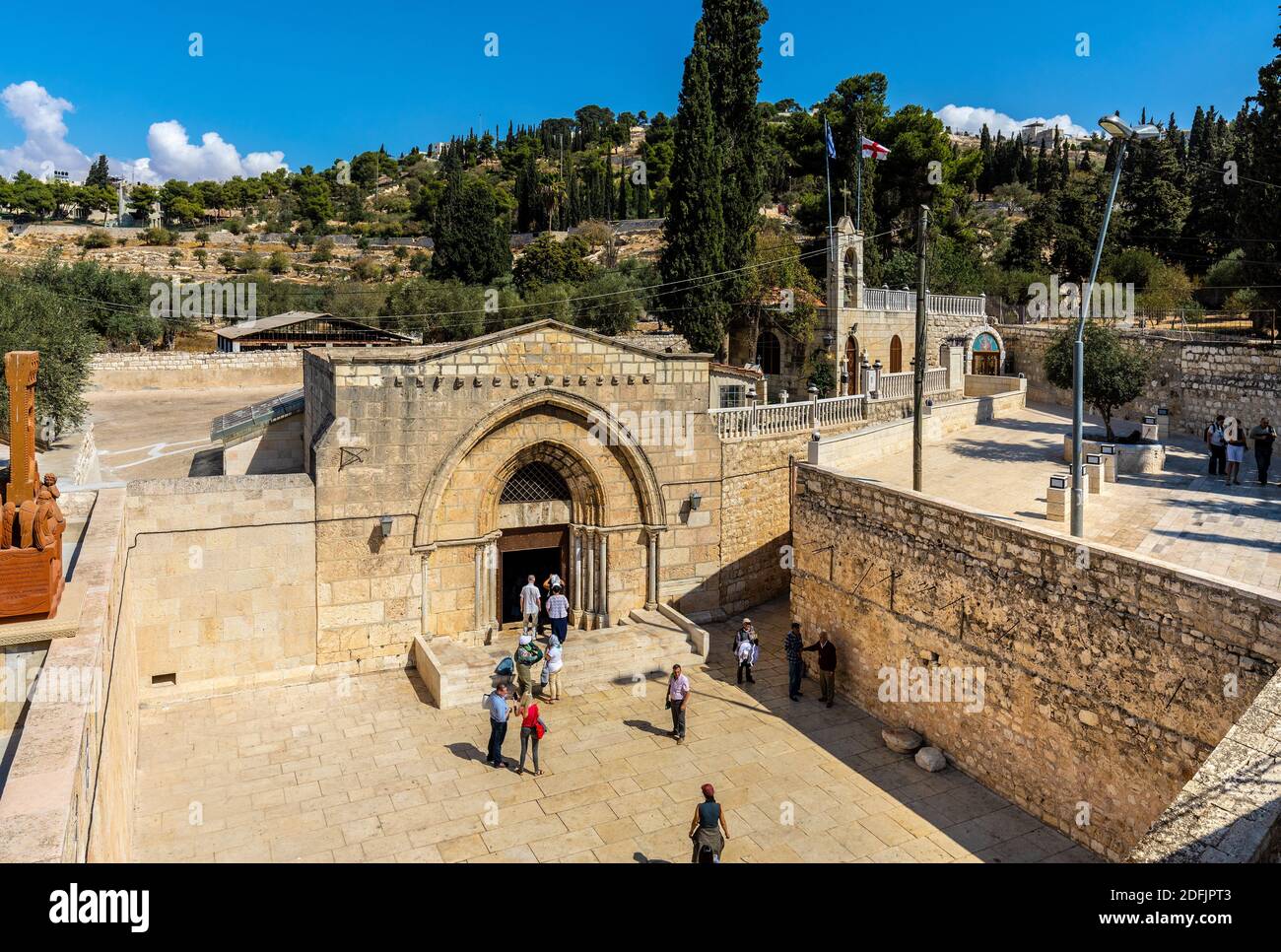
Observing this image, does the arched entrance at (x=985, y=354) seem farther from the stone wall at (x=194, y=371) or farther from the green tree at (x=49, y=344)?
the green tree at (x=49, y=344)

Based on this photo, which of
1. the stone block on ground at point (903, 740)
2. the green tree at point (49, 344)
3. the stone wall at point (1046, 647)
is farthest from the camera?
the green tree at point (49, 344)

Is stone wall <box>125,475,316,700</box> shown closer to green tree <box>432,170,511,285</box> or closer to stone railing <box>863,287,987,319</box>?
stone railing <box>863,287,987,319</box>

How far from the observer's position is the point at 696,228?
3088cm

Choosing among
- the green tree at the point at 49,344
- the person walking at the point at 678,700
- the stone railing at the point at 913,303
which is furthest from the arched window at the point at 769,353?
the green tree at the point at 49,344

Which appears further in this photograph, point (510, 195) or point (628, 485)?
point (510, 195)

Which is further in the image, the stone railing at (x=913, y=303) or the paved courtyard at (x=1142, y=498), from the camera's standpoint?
the stone railing at (x=913, y=303)

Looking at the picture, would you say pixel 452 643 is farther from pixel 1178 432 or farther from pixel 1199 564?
pixel 1178 432

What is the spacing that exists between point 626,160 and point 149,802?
121 m

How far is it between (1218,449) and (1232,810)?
13.4 m

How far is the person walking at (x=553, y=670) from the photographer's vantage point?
1470 centimetres

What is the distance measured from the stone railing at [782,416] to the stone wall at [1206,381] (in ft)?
26.3

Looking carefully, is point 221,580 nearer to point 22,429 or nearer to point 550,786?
point 550,786

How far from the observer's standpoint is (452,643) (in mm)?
15945
